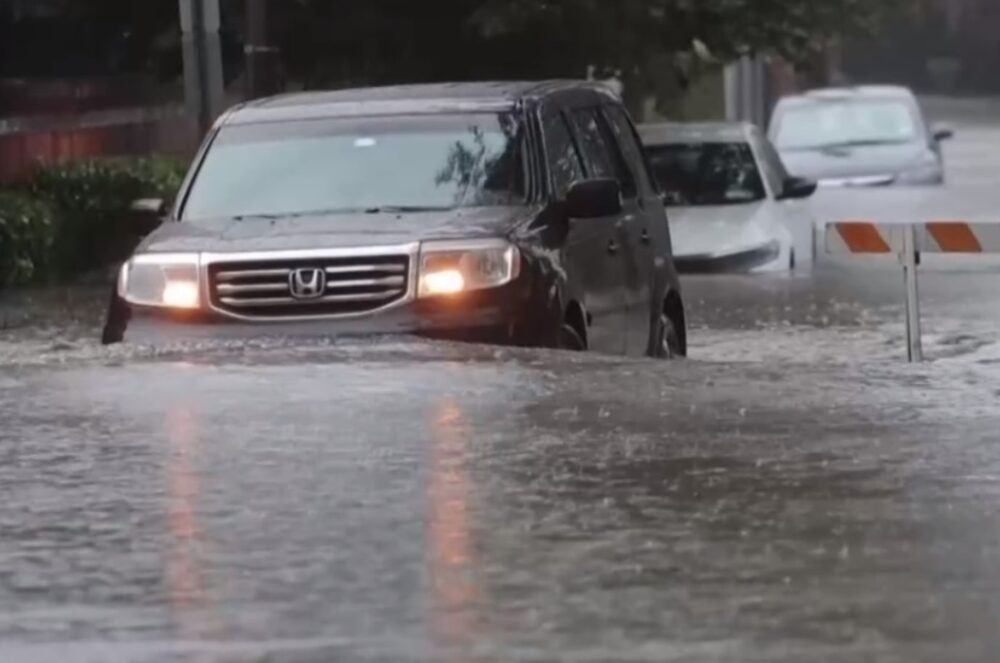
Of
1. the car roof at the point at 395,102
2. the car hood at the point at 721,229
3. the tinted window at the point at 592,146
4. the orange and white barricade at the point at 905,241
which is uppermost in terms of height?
the car roof at the point at 395,102

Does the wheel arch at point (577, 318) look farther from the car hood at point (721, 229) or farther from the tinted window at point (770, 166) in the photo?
the tinted window at point (770, 166)

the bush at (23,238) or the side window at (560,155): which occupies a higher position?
the side window at (560,155)

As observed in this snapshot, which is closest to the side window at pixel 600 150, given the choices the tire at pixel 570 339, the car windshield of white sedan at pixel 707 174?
the tire at pixel 570 339

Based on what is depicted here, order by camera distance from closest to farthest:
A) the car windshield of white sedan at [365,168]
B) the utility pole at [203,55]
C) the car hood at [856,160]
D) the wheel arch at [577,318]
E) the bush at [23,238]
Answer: the wheel arch at [577,318] < the car windshield of white sedan at [365,168] < the utility pole at [203,55] < the bush at [23,238] < the car hood at [856,160]

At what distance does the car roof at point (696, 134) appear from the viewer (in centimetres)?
2244

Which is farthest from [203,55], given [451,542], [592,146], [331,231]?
[451,542]

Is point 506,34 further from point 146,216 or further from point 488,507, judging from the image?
point 488,507

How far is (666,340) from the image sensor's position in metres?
14.5

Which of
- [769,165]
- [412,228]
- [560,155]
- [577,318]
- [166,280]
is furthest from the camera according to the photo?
[769,165]

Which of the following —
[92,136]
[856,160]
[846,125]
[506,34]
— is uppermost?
[506,34]

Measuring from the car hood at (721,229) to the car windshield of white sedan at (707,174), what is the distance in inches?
7.3

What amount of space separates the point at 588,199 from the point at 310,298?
60.5 inches

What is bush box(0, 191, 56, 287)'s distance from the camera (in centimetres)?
1908

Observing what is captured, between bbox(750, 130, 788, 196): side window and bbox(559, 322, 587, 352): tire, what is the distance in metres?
9.59
